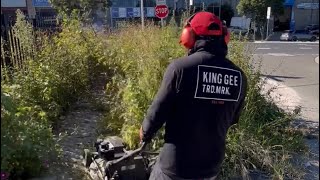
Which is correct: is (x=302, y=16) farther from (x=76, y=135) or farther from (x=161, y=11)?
(x=76, y=135)

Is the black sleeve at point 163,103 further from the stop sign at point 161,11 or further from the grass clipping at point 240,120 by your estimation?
the stop sign at point 161,11

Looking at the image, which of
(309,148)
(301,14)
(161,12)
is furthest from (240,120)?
(301,14)

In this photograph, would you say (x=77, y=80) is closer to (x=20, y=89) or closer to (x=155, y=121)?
(x=20, y=89)

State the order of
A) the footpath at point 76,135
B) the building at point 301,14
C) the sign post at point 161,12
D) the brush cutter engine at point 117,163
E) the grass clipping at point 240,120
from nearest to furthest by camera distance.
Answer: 1. the brush cutter engine at point 117,163
2. the footpath at point 76,135
3. the grass clipping at point 240,120
4. the sign post at point 161,12
5. the building at point 301,14

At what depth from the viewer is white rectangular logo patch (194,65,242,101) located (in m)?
2.12

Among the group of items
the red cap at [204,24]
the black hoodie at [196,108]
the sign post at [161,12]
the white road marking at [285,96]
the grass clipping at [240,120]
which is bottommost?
the white road marking at [285,96]

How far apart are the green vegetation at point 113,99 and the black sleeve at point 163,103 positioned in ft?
3.17

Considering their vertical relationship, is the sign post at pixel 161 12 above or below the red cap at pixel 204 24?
above

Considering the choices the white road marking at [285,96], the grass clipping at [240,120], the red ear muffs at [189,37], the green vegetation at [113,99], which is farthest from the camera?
the white road marking at [285,96]

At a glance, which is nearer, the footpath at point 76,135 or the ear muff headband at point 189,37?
the ear muff headband at point 189,37

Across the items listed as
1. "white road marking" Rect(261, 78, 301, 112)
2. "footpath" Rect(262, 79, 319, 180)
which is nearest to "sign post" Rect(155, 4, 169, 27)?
"white road marking" Rect(261, 78, 301, 112)

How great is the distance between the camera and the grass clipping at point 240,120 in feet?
12.9

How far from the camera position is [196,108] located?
2.15 m

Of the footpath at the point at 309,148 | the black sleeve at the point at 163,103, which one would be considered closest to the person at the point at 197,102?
the black sleeve at the point at 163,103
